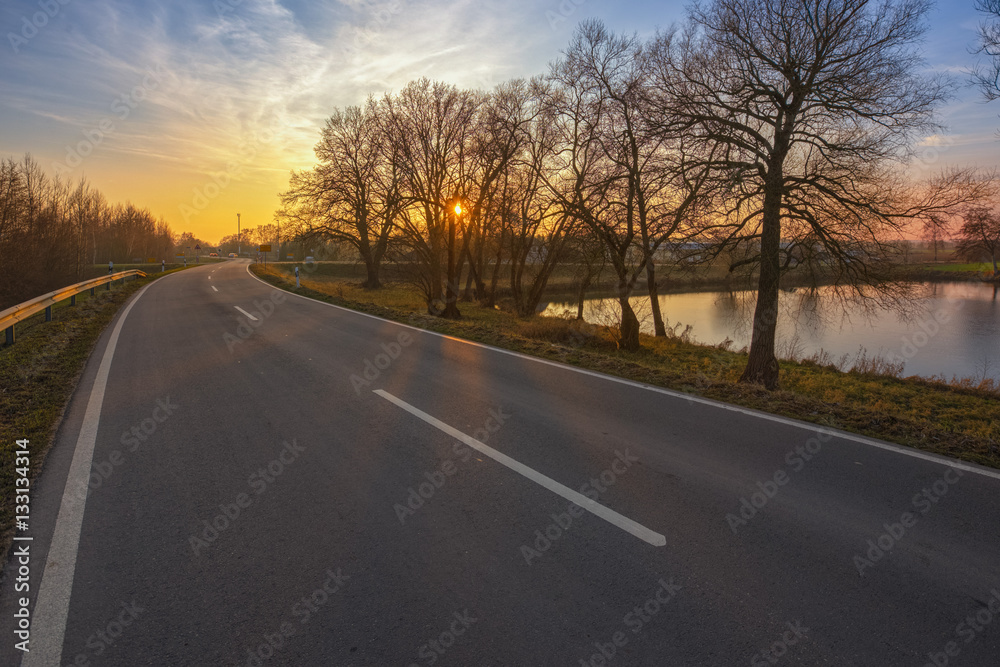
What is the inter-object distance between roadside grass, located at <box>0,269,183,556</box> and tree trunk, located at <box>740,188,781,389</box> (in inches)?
476

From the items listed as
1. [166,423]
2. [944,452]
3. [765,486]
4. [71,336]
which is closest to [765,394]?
[944,452]

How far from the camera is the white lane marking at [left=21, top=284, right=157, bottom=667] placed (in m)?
2.56

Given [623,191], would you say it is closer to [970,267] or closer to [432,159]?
[432,159]

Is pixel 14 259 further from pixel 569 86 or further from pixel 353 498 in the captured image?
pixel 353 498

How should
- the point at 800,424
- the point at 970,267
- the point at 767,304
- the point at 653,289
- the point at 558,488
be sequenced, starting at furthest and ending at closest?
the point at 970,267 → the point at 653,289 → the point at 767,304 → the point at 800,424 → the point at 558,488

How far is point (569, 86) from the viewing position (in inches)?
734

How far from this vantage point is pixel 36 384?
715cm

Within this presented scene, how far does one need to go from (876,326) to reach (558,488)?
84.9ft

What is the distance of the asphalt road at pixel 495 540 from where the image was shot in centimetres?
262

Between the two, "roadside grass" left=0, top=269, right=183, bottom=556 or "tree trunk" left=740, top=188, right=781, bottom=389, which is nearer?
"roadside grass" left=0, top=269, right=183, bottom=556

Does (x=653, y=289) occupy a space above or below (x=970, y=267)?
below

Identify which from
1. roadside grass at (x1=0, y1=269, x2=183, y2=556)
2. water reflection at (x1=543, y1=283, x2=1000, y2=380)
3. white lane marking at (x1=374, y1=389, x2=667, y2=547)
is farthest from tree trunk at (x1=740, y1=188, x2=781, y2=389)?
roadside grass at (x1=0, y1=269, x2=183, y2=556)

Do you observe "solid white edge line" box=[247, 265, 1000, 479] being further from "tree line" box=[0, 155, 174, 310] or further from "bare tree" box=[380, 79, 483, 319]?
"tree line" box=[0, 155, 174, 310]

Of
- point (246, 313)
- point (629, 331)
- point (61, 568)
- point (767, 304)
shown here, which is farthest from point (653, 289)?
point (61, 568)
